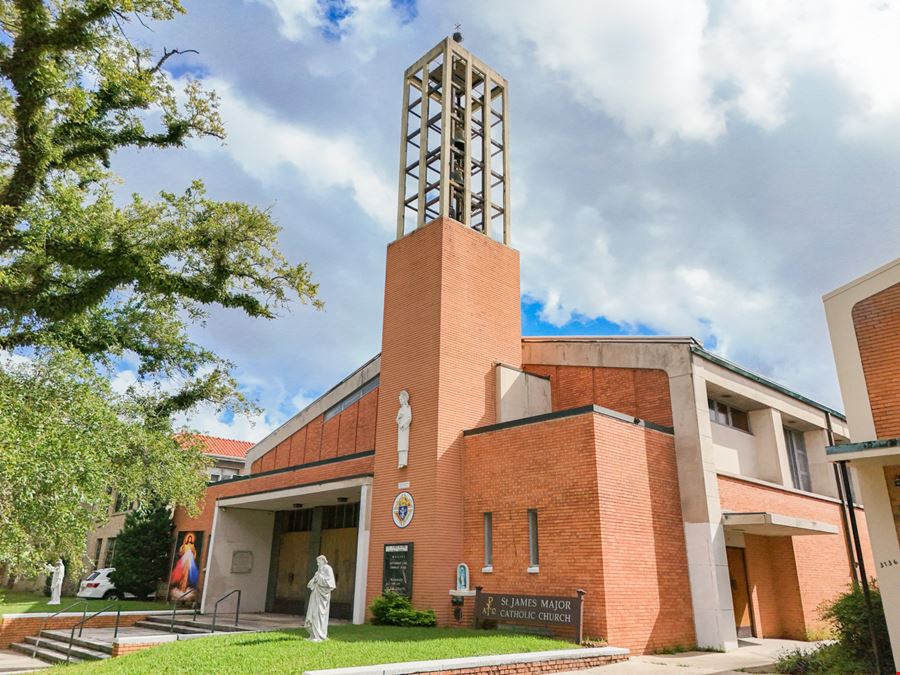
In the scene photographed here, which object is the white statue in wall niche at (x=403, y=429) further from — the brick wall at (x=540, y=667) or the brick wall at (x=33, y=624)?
the brick wall at (x=33, y=624)

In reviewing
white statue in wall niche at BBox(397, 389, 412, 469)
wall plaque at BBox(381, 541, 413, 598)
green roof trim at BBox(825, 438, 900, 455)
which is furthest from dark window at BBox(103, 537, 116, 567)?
green roof trim at BBox(825, 438, 900, 455)

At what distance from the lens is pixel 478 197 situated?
21.0 m

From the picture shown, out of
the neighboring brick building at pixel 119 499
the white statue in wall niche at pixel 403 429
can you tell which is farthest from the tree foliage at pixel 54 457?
the neighboring brick building at pixel 119 499

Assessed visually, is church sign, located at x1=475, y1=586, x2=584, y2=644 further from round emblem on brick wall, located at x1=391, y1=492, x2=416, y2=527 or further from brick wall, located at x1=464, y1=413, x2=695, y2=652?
round emblem on brick wall, located at x1=391, y1=492, x2=416, y2=527

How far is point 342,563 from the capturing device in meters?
21.0

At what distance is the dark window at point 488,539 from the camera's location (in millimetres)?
15242

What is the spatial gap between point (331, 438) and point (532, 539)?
1141cm

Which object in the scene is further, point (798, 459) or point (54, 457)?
point (798, 459)

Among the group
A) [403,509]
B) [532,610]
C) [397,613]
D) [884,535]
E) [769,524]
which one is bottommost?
[397,613]

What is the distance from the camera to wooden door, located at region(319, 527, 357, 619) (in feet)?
66.2

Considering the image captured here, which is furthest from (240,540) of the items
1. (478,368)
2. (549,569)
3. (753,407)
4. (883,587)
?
(883,587)

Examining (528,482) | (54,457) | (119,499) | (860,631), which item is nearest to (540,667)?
(528,482)

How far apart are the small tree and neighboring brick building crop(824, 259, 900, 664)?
77.6 feet

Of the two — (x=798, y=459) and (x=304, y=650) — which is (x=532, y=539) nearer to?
(x=304, y=650)
